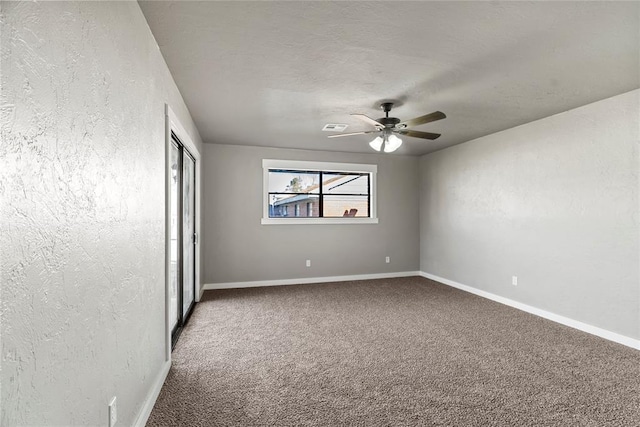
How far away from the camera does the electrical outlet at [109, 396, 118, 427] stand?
4.79ft

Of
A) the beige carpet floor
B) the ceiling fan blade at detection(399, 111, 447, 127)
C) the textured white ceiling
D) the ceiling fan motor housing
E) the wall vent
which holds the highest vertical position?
the textured white ceiling

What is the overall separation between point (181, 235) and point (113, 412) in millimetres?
2367

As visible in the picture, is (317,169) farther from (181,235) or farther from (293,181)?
(181,235)

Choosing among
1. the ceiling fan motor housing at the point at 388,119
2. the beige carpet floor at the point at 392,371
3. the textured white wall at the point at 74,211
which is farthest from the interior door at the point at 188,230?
the ceiling fan motor housing at the point at 388,119

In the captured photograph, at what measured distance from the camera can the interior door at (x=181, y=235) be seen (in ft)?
10.9

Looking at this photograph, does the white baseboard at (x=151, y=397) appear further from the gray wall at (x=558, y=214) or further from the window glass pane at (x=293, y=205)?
the gray wall at (x=558, y=214)

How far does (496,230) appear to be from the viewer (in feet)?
15.4

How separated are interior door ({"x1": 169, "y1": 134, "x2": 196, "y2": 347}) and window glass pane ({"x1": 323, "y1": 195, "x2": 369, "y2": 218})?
242 cm

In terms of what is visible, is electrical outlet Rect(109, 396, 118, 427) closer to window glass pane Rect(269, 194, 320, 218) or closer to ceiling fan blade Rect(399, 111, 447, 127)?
ceiling fan blade Rect(399, 111, 447, 127)

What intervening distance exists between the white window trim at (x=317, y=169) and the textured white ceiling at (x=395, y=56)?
1.70 meters

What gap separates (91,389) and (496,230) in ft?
16.0

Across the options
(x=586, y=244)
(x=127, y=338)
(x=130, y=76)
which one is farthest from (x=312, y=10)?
(x=586, y=244)

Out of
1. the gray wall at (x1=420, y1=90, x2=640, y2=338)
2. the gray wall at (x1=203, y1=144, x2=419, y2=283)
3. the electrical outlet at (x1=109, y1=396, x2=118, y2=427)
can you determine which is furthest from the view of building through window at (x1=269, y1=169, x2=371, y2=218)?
the electrical outlet at (x1=109, y1=396, x2=118, y2=427)

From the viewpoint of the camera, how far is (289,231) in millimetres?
5691
